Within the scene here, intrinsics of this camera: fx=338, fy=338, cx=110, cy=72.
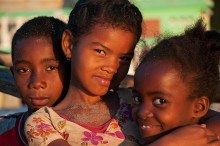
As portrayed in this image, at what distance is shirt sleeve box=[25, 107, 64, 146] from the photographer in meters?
2.05

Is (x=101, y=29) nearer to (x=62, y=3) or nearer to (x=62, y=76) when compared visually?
(x=62, y=76)

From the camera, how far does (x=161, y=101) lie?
6.47 feet

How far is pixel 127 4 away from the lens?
98.7 inches

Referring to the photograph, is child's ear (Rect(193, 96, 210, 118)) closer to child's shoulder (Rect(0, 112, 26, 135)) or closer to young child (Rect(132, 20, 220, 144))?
young child (Rect(132, 20, 220, 144))

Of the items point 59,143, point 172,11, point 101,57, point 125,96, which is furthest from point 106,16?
point 172,11

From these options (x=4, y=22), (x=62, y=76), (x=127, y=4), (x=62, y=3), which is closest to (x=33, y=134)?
(x=62, y=76)

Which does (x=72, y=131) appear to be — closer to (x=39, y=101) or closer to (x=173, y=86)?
(x=39, y=101)

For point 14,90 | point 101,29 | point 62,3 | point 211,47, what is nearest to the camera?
point 211,47

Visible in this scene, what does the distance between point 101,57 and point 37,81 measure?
58 centimetres

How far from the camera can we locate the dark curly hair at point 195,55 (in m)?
1.99

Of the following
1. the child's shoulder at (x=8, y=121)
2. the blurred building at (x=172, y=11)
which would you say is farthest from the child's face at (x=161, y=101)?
the blurred building at (x=172, y=11)

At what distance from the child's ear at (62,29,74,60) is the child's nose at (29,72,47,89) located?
0.86 ft

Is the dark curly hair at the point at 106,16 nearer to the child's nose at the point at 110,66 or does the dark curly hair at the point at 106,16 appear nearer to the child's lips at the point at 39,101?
the child's nose at the point at 110,66

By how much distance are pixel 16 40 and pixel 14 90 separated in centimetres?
81
